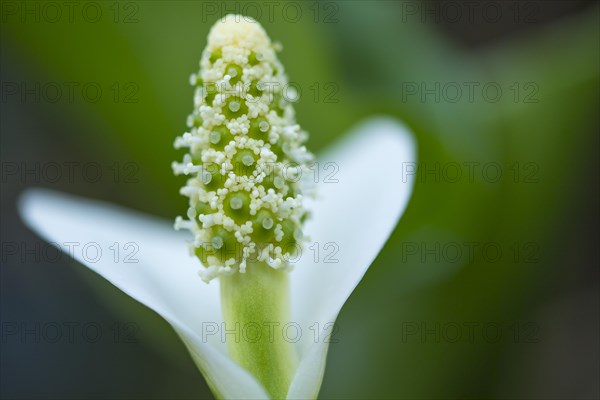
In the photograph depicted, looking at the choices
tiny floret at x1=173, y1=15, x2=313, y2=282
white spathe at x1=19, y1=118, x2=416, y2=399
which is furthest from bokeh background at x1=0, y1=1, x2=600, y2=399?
tiny floret at x1=173, y1=15, x2=313, y2=282

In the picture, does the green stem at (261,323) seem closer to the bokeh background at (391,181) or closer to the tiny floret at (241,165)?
the tiny floret at (241,165)

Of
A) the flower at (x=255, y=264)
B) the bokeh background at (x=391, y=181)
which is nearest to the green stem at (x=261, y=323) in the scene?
the flower at (x=255, y=264)

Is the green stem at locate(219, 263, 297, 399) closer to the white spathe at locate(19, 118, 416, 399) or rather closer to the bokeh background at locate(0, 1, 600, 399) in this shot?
the white spathe at locate(19, 118, 416, 399)

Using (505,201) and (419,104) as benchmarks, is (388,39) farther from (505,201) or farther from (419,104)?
(505,201)

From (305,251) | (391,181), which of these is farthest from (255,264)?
(391,181)

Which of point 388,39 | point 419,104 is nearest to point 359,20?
point 388,39
